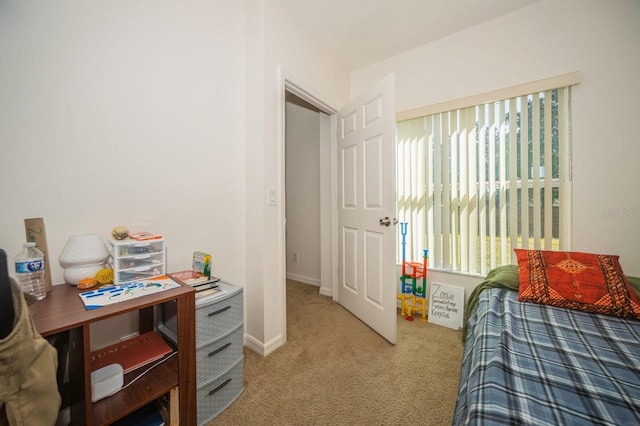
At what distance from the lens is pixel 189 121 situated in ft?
4.91

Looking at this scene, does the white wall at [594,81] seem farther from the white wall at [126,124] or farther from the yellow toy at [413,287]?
the white wall at [126,124]

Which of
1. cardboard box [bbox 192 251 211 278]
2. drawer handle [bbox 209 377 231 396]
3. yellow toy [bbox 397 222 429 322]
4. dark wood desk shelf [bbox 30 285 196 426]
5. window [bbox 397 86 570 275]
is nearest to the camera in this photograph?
dark wood desk shelf [bbox 30 285 196 426]

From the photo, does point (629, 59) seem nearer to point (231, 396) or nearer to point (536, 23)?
point (536, 23)

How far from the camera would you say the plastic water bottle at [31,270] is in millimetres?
868

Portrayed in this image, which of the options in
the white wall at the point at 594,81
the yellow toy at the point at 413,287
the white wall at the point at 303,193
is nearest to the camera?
the white wall at the point at 594,81

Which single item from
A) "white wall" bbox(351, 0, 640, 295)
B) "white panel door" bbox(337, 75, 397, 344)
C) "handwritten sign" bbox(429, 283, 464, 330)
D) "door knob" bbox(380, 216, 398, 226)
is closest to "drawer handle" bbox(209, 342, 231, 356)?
"white panel door" bbox(337, 75, 397, 344)

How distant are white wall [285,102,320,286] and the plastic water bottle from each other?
2.54 meters

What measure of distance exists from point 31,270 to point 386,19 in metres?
2.69

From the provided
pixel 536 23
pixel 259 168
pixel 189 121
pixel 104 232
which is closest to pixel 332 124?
pixel 259 168

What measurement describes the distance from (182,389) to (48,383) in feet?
1.76

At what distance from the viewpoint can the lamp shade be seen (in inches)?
40.1

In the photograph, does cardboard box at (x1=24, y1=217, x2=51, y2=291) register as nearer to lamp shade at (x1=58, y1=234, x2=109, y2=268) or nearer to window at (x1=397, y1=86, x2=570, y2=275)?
lamp shade at (x1=58, y1=234, x2=109, y2=268)

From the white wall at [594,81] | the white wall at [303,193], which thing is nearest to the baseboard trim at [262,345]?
the white wall at [303,193]

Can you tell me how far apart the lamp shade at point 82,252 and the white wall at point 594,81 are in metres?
2.89
